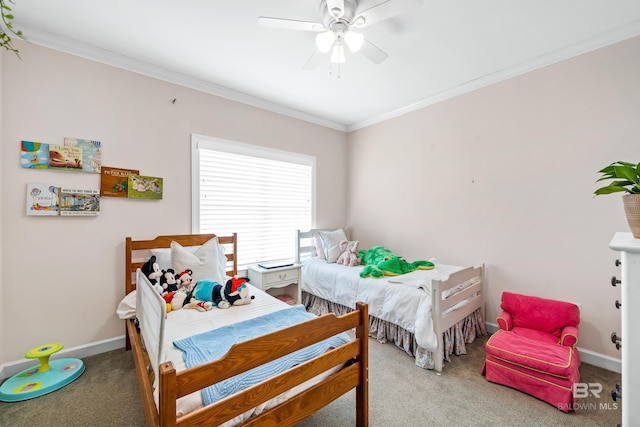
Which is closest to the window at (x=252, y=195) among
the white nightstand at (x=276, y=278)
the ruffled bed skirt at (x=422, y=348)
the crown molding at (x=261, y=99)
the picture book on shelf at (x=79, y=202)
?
the white nightstand at (x=276, y=278)

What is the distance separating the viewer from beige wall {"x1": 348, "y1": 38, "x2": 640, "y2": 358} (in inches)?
86.4

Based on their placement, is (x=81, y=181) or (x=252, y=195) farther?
(x=252, y=195)

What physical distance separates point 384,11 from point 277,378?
2074mm

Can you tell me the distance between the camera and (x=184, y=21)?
6.53ft

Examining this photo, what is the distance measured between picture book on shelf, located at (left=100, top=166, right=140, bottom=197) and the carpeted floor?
144cm

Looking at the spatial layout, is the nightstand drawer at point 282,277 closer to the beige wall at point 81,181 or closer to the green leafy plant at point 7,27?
the beige wall at point 81,181

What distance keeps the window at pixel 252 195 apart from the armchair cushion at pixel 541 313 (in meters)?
2.53

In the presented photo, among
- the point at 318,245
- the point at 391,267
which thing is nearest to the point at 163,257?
the point at 318,245

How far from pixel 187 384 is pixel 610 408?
2.59m

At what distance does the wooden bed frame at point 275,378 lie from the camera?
36.9 inches

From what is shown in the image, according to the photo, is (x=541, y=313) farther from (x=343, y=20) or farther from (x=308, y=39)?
(x=308, y=39)

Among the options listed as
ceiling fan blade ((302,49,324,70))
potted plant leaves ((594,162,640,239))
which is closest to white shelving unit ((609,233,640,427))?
potted plant leaves ((594,162,640,239))

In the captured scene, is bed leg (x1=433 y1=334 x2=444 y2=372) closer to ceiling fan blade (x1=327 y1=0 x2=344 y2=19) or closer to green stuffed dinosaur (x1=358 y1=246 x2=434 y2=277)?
green stuffed dinosaur (x1=358 y1=246 x2=434 y2=277)

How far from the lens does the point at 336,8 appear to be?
167cm
